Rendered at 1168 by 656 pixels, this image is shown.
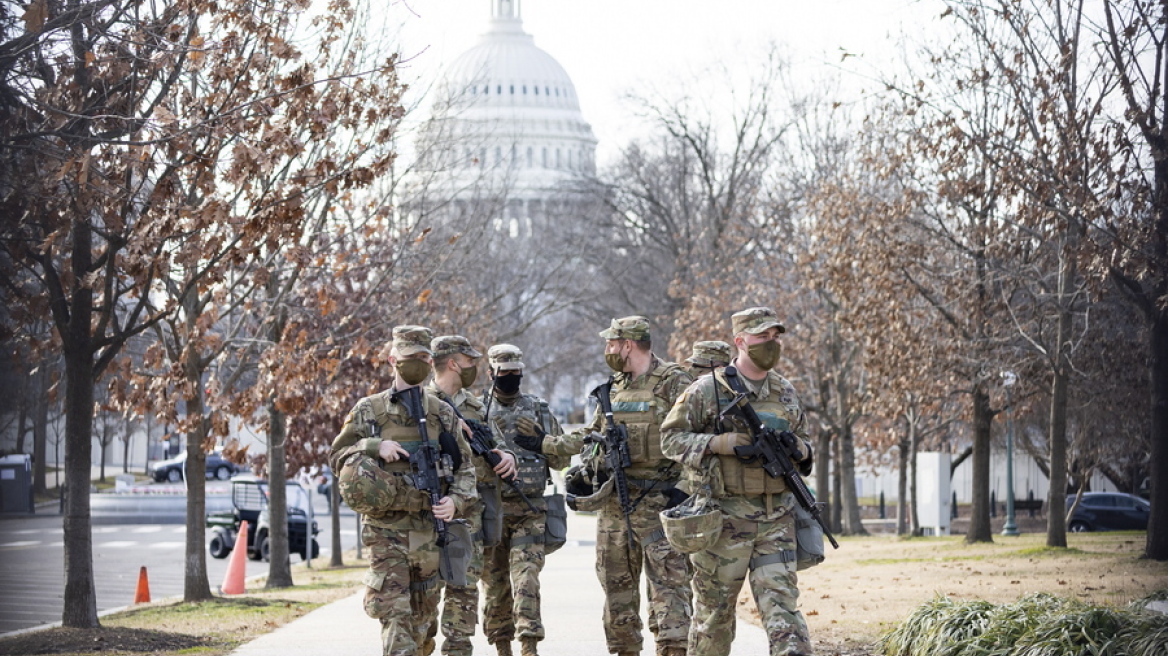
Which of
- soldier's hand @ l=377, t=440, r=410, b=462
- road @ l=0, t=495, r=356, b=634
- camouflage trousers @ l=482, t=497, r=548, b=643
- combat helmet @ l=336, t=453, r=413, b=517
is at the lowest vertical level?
road @ l=0, t=495, r=356, b=634

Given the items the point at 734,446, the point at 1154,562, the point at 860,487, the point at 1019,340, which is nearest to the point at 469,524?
the point at 734,446

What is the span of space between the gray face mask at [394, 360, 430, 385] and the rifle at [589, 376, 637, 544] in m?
1.44

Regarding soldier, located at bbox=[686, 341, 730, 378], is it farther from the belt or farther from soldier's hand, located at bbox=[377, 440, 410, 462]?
soldier's hand, located at bbox=[377, 440, 410, 462]

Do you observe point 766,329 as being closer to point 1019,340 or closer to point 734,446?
point 734,446

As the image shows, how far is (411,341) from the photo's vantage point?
8.76m

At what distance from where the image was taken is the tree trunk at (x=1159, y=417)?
16.0 metres

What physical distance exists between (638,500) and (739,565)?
1.56 m

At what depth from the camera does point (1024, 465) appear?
159ft

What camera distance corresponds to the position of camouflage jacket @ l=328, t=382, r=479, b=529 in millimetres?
8602

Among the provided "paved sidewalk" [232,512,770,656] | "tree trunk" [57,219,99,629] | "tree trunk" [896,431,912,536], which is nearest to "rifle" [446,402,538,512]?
"paved sidewalk" [232,512,770,656]

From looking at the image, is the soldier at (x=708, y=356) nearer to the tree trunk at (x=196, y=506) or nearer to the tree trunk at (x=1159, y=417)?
the tree trunk at (x=1159, y=417)

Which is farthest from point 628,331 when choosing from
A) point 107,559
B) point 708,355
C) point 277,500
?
point 107,559

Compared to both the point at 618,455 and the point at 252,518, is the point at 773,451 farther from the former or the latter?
the point at 252,518

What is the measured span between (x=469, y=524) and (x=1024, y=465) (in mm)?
41394
